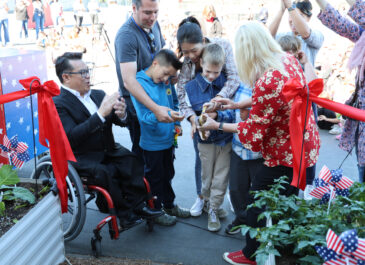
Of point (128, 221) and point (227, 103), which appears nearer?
point (227, 103)

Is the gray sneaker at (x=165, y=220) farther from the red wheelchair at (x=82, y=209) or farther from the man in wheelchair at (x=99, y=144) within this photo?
the red wheelchair at (x=82, y=209)

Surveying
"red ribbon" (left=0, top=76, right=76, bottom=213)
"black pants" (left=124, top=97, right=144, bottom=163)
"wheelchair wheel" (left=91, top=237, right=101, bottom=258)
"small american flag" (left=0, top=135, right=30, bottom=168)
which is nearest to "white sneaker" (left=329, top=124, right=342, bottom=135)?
"black pants" (left=124, top=97, right=144, bottom=163)

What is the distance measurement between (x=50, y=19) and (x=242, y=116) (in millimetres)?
14300

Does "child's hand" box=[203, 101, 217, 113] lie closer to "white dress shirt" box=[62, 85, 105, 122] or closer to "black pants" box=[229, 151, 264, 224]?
"black pants" box=[229, 151, 264, 224]

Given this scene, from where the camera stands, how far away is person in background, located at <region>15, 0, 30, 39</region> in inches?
556

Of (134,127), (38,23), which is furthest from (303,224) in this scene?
(38,23)

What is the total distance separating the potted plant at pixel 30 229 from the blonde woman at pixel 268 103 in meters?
1.17

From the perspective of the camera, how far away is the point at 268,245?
1.44 meters

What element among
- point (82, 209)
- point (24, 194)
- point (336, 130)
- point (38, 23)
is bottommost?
point (336, 130)

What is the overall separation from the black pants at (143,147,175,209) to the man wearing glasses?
32 cm

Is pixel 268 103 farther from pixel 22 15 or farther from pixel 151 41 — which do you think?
pixel 22 15

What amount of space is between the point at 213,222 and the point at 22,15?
13621 mm

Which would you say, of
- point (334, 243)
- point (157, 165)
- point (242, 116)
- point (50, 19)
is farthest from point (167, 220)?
point (50, 19)

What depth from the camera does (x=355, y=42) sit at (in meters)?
2.55
